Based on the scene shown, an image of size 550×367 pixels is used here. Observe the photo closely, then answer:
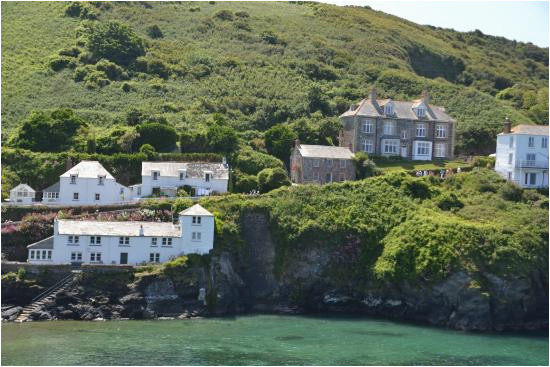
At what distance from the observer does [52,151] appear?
320 feet

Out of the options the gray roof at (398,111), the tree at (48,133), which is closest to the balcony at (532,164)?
the gray roof at (398,111)

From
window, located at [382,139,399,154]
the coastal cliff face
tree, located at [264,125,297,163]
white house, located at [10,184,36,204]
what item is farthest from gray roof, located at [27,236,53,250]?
window, located at [382,139,399,154]

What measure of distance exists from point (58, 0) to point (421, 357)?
103070mm

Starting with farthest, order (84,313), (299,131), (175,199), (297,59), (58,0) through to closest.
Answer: (58,0) → (297,59) → (299,131) → (175,199) → (84,313)

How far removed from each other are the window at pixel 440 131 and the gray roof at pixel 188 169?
25.6m

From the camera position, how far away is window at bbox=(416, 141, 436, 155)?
106 m

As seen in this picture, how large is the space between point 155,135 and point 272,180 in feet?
46.3

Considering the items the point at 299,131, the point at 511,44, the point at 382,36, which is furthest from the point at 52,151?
the point at 511,44

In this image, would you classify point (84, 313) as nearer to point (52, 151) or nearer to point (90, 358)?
point (90, 358)

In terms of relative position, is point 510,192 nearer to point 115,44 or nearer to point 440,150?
point 440,150

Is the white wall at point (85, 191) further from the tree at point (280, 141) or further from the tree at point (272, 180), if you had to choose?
the tree at point (280, 141)

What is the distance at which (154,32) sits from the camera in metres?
143

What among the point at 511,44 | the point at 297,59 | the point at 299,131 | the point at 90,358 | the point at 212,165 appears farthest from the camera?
the point at 511,44

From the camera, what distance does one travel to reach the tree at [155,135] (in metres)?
98.6
